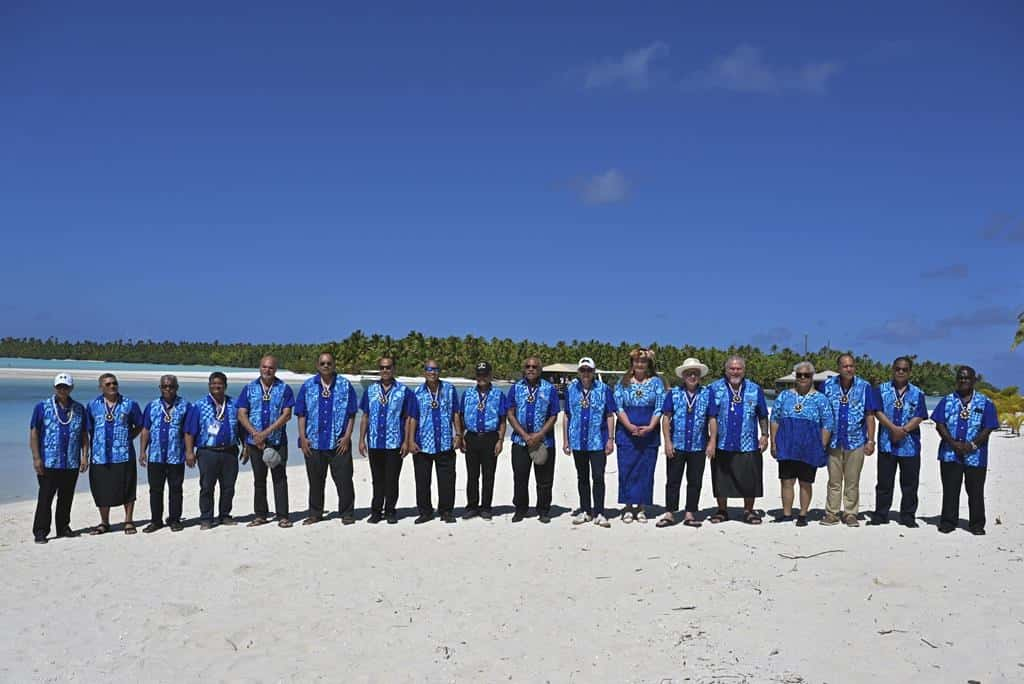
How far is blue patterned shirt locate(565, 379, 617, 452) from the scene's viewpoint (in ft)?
27.1

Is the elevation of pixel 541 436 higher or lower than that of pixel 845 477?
higher

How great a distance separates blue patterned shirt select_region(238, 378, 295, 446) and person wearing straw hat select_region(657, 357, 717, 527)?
3726mm

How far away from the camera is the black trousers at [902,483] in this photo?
8.06 metres

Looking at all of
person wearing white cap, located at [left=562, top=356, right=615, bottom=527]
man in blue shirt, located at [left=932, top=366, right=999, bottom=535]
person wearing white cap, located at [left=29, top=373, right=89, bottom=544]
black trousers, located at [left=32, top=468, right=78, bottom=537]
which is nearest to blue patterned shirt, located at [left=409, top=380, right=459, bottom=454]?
person wearing white cap, located at [left=562, top=356, right=615, bottom=527]

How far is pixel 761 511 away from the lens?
8.75 metres

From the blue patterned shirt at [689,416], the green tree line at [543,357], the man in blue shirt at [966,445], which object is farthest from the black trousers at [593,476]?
the green tree line at [543,357]

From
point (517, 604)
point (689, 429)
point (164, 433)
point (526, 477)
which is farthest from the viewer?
point (526, 477)

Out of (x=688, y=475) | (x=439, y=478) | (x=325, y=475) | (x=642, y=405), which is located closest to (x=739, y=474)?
(x=688, y=475)

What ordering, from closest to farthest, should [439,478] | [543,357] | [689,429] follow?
[689,429] → [439,478] → [543,357]

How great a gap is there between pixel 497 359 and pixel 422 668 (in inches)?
3062

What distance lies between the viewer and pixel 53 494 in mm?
7711

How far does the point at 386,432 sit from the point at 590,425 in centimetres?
202

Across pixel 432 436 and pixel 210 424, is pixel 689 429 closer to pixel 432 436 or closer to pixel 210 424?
pixel 432 436

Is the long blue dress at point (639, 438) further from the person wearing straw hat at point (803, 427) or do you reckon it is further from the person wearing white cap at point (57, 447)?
the person wearing white cap at point (57, 447)
